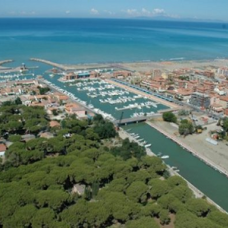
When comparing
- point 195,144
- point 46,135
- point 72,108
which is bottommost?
point 195,144

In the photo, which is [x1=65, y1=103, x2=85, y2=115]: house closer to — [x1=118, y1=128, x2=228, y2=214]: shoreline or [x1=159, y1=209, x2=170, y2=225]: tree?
[x1=118, y1=128, x2=228, y2=214]: shoreline

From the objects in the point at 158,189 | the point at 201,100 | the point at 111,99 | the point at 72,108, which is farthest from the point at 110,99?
the point at 158,189

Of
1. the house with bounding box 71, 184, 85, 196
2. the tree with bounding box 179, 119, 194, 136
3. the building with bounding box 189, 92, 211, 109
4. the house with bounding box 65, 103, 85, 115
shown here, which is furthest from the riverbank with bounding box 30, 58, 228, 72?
the house with bounding box 71, 184, 85, 196

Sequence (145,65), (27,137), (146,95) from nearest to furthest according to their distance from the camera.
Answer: (27,137)
(146,95)
(145,65)

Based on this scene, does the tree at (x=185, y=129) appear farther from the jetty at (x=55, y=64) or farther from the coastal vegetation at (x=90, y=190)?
the jetty at (x=55, y=64)

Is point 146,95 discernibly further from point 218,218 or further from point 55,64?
point 218,218

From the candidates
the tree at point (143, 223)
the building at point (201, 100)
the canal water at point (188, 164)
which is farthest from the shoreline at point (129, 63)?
the tree at point (143, 223)
